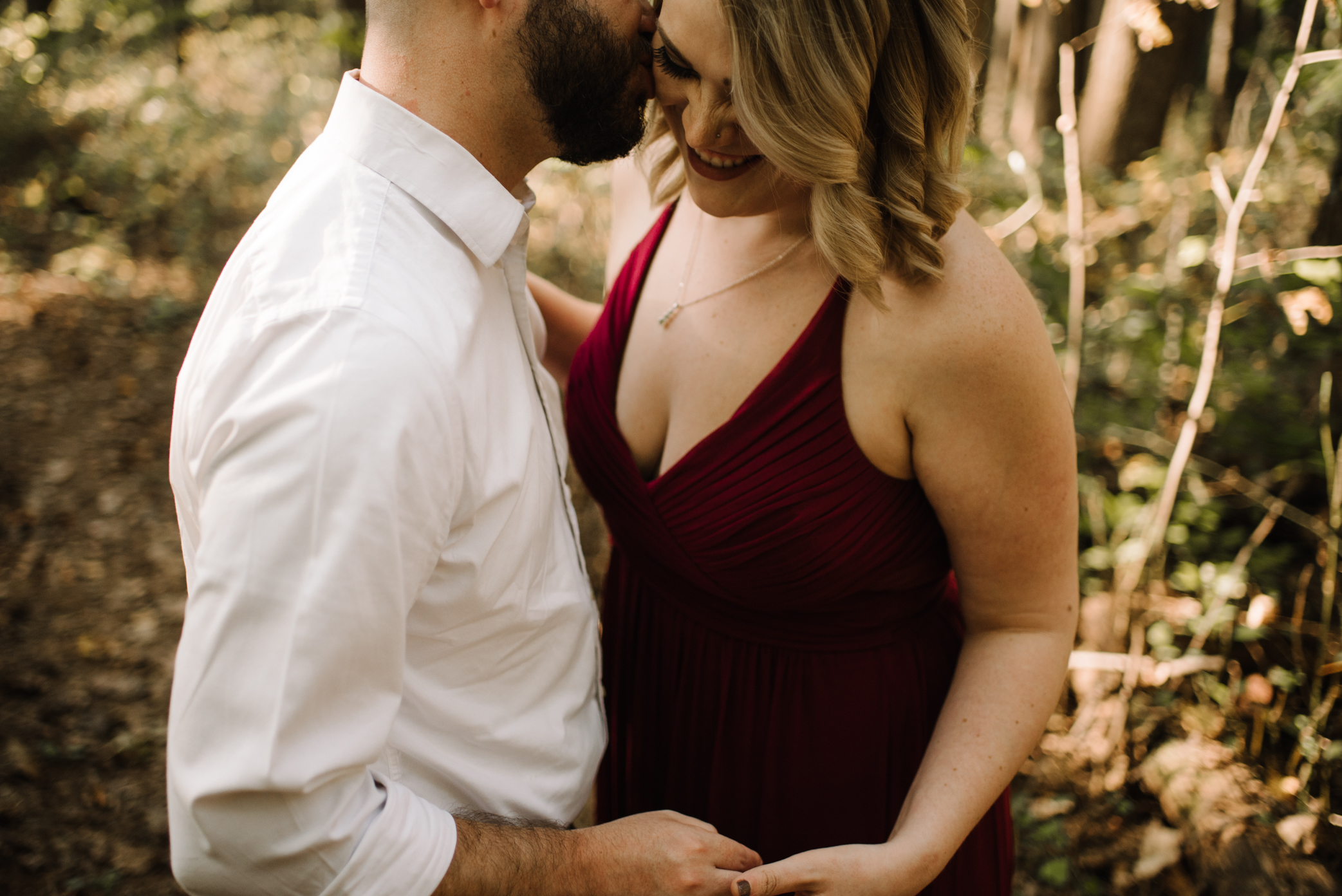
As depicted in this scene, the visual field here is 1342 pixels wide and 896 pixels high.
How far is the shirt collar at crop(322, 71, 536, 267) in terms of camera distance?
1317 mm

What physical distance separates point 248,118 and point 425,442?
8617mm

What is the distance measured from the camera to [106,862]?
280 cm

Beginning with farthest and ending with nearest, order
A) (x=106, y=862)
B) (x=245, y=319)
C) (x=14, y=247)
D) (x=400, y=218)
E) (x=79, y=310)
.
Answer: (x=14, y=247) < (x=79, y=310) < (x=106, y=862) < (x=400, y=218) < (x=245, y=319)

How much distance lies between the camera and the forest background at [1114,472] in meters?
2.75

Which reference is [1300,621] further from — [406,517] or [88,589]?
[88,589]

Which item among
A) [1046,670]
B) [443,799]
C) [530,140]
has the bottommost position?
[1046,670]

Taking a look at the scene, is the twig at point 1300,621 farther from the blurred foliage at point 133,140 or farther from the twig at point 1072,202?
the blurred foliage at point 133,140

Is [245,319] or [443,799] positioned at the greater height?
[245,319]

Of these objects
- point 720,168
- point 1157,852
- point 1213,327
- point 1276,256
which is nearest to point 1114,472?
point 1213,327

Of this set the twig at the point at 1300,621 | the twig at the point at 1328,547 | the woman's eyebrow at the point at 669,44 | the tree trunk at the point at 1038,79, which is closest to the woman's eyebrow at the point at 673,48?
the woman's eyebrow at the point at 669,44

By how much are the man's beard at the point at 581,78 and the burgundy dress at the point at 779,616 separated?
0.44 meters

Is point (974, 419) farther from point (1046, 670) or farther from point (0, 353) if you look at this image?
point (0, 353)

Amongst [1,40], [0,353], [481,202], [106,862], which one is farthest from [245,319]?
[1,40]

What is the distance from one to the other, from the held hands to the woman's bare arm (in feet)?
0.18
